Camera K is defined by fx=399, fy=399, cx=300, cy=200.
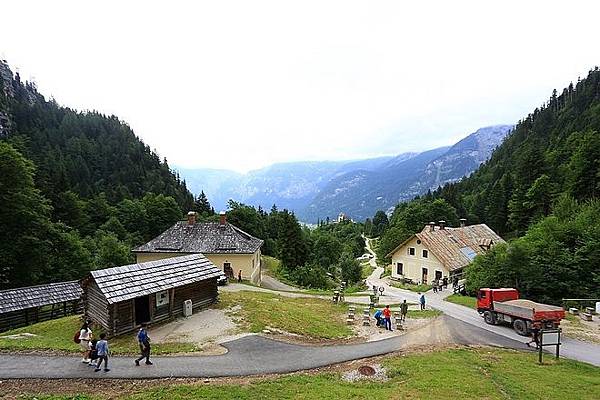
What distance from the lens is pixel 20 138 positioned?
10775cm

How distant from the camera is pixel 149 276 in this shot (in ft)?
79.2

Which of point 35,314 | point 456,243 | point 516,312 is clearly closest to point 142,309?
point 35,314

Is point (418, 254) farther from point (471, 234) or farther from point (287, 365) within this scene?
point (287, 365)

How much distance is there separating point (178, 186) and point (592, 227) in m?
124

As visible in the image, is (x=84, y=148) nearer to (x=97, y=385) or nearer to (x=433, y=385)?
(x=97, y=385)

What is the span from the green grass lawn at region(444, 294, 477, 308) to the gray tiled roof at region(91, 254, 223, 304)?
69.9 feet

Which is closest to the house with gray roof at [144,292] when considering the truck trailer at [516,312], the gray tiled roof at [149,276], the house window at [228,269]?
the gray tiled roof at [149,276]

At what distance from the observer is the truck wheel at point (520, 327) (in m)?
24.4

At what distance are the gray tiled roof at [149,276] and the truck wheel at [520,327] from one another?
1997cm

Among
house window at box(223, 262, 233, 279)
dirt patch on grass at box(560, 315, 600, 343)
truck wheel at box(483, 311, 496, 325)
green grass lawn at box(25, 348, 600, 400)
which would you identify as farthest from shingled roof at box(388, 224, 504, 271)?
green grass lawn at box(25, 348, 600, 400)

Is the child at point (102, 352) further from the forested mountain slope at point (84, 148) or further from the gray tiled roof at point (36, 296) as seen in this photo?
the forested mountain slope at point (84, 148)

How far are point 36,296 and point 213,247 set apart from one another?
72.4 ft

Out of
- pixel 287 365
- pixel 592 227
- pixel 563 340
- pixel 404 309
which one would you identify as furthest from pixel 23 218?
pixel 592 227

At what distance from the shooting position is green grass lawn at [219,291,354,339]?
76.8 feet
